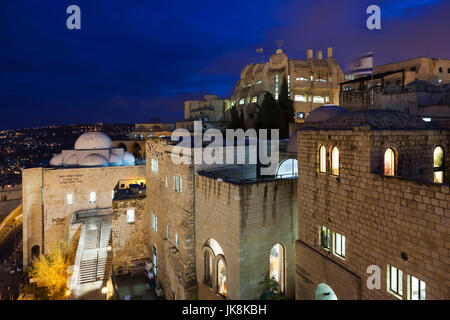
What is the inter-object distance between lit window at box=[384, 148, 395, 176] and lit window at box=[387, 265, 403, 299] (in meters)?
3.06

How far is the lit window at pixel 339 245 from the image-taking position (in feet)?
34.2

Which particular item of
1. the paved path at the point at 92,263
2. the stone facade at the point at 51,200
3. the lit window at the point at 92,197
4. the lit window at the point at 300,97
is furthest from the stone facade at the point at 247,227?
the lit window at the point at 300,97

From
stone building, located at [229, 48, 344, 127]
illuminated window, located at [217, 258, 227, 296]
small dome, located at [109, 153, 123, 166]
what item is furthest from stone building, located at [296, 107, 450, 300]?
stone building, located at [229, 48, 344, 127]

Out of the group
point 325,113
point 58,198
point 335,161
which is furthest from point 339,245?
point 58,198

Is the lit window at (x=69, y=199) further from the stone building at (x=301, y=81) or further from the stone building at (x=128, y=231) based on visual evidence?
the stone building at (x=301, y=81)

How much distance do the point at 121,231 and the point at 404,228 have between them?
62.9 ft

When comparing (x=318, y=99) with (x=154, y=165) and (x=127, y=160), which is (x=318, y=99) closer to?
(x=127, y=160)

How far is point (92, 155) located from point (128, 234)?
551 inches

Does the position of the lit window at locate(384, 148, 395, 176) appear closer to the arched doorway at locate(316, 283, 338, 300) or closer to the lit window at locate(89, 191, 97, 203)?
the arched doorway at locate(316, 283, 338, 300)

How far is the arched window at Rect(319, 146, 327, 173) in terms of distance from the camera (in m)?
11.3

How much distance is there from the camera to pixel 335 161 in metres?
10.9

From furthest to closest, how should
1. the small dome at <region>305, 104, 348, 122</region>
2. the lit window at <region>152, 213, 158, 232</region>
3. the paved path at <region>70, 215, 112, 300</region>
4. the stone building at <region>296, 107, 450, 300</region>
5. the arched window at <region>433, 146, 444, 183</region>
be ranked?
the small dome at <region>305, 104, 348, 122</region>
the lit window at <region>152, 213, 158, 232</region>
the paved path at <region>70, 215, 112, 300</region>
the arched window at <region>433, 146, 444, 183</region>
the stone building at <region>296, 107, 450, 300</region>
